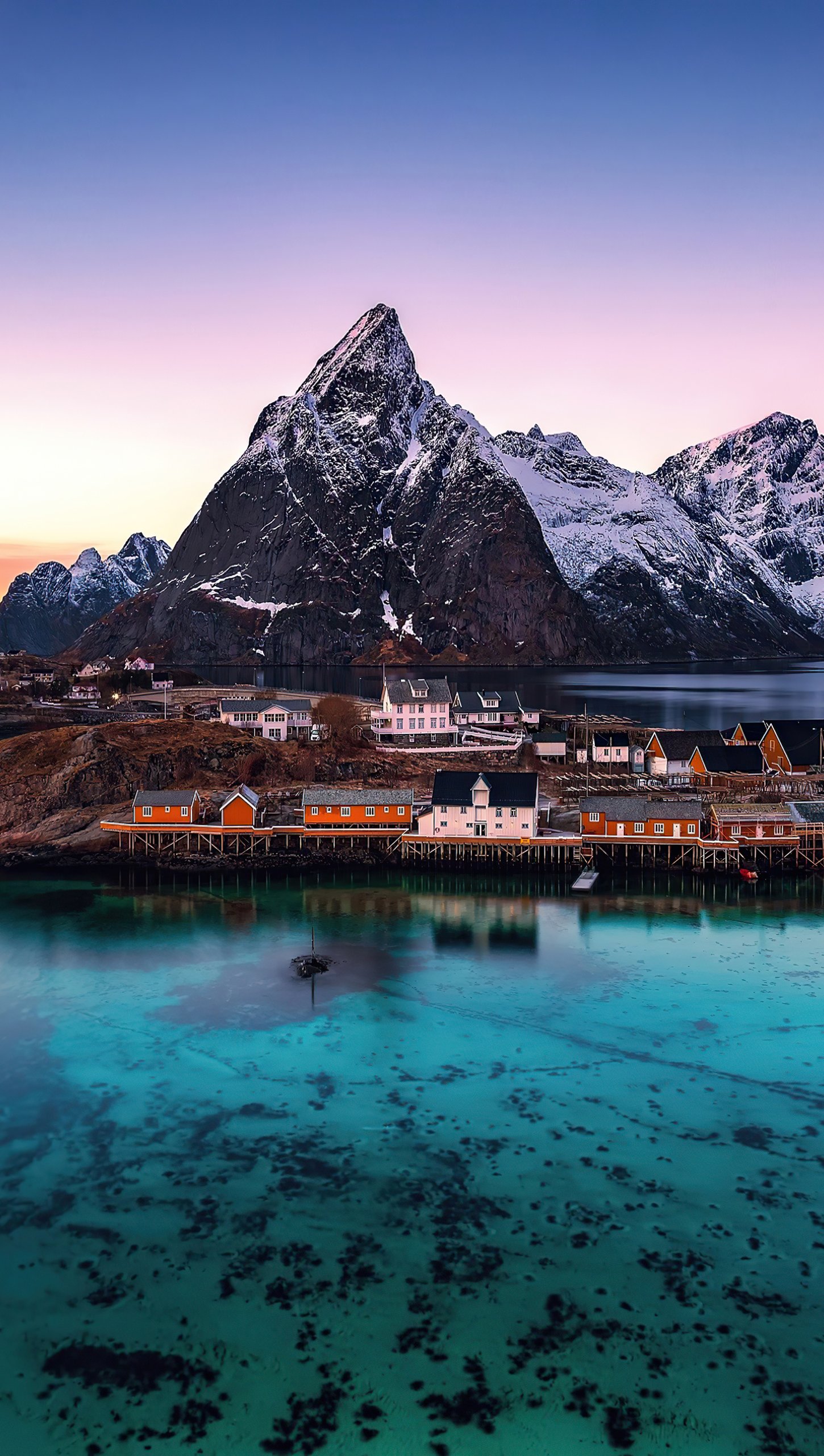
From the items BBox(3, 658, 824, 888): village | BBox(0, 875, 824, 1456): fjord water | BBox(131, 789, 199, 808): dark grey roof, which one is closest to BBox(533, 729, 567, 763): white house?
BBox(3, 658, 824, 888): village

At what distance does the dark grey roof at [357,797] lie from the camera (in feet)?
223

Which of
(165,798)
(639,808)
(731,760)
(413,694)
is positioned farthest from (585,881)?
(413,694)

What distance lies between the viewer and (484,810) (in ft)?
212

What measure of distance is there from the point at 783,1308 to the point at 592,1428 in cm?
602

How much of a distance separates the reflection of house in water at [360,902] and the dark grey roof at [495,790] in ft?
25.9

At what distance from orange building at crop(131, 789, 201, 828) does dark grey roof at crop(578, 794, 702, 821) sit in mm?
27053

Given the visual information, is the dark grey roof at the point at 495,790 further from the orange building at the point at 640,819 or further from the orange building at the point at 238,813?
the orange building at the point at 238,813

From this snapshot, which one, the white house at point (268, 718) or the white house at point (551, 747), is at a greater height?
the white house at point (268, 718)

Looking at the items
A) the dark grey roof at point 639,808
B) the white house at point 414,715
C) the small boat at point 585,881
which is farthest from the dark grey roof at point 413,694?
the small boat at point 585,881

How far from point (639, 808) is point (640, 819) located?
29.4 inches

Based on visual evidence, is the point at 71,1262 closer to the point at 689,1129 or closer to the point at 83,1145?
the point at 83,1145

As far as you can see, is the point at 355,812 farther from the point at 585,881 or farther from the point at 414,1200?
the point at 414,1200

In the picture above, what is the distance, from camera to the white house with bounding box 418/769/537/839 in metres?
63.9

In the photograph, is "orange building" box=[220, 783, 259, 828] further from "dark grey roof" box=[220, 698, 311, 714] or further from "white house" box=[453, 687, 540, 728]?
"white house" box=[453, 687, 540, 728]
